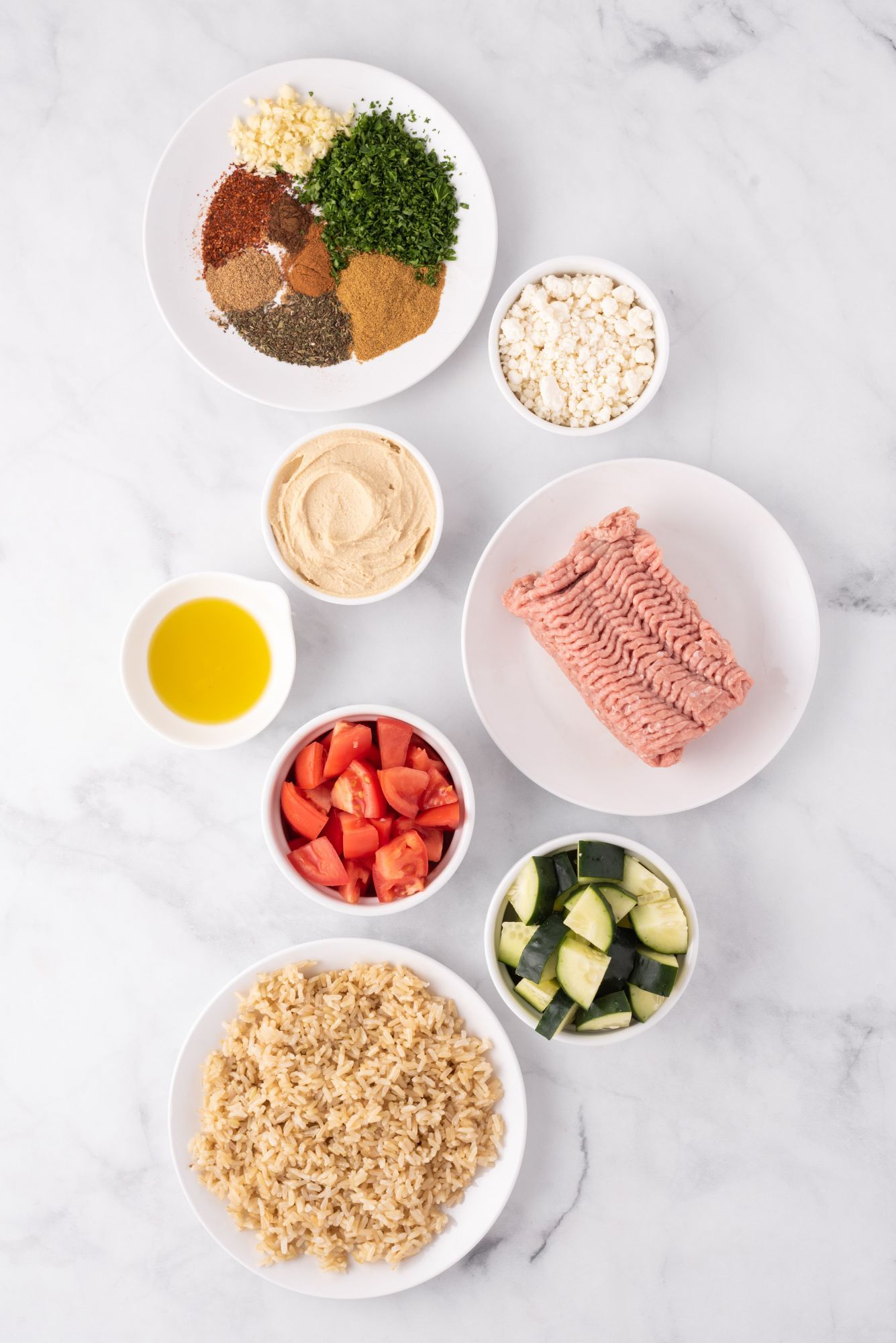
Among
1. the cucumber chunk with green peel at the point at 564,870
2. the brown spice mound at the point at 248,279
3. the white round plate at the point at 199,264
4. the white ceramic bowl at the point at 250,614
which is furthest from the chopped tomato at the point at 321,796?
the brown spice mound at the point at 248,279

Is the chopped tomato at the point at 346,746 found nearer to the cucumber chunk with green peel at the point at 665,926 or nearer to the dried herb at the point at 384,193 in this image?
the cucumber chunk with green peel at the point at 665,926

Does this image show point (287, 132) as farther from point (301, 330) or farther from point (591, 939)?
point (591, 939)

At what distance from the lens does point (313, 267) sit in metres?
2.62

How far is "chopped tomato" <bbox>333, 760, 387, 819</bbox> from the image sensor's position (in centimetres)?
248

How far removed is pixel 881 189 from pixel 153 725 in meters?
2.79

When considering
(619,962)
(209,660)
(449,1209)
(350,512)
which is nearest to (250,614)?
(209,660)

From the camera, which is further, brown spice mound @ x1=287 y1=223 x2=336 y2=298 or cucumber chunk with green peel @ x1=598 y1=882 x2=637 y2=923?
brown spice mound @ x1=287 y1=223 x2=336 y2=298

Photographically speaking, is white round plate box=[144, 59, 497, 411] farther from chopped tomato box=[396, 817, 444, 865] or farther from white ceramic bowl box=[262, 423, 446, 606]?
chopped tomato box=[396, 817, 444, 865]

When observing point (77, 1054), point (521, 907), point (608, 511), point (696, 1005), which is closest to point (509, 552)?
point (608, 511)

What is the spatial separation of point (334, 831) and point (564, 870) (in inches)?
26.9

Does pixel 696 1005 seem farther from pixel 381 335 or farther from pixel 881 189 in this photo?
pixel 881 189

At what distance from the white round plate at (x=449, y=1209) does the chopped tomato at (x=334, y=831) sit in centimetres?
29

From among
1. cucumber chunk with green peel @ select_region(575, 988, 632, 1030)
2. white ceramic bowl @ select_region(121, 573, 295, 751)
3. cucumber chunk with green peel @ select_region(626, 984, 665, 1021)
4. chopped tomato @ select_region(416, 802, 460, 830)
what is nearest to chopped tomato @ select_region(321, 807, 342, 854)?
chopped tomato @ select_region(416, 802, 460, 830)

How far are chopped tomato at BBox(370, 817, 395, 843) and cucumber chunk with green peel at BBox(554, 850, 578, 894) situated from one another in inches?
19.4
